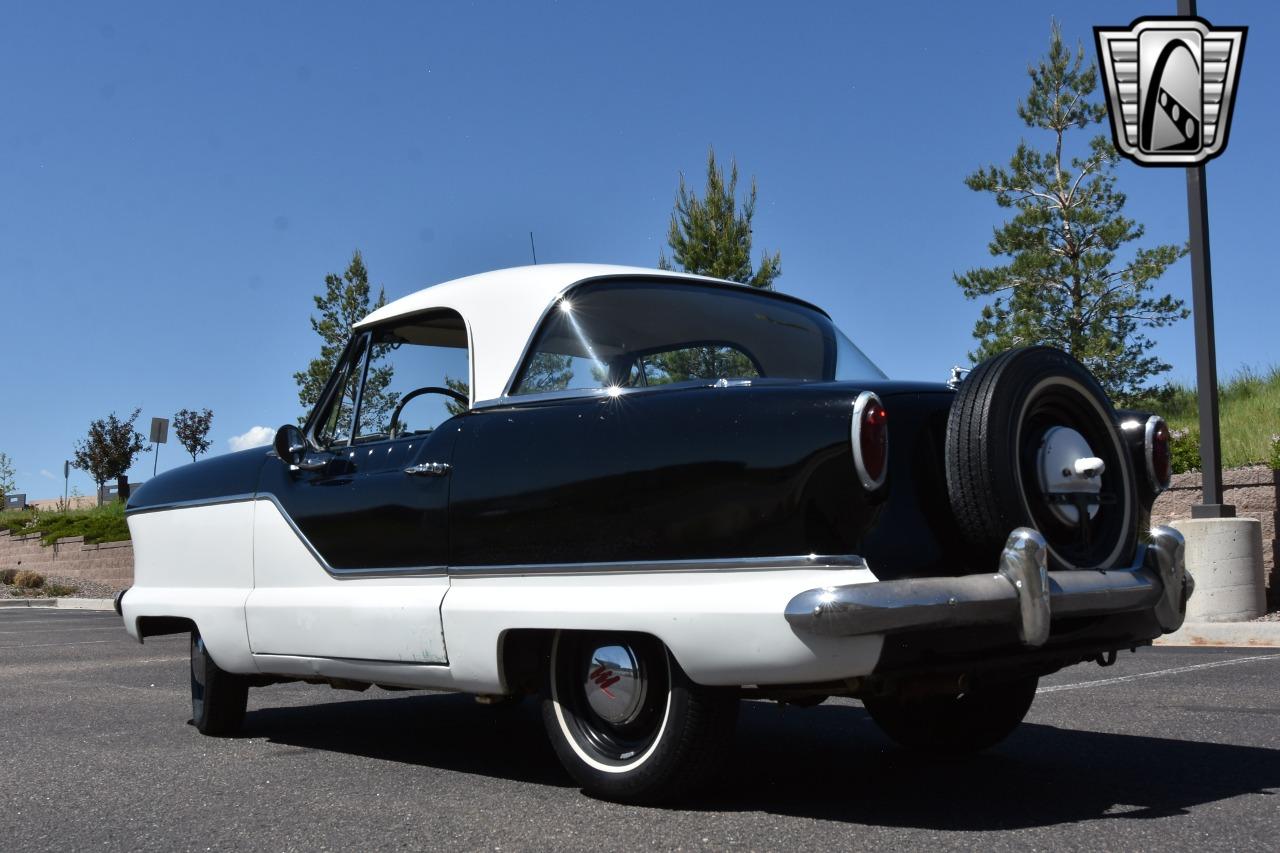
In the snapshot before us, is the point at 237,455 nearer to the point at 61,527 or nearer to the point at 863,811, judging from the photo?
the point at 863,811

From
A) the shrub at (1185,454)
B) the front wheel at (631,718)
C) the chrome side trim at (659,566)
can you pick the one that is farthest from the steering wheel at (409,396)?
the shrub at (1185,454)

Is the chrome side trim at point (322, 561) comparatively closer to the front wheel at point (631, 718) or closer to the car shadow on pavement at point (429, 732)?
the front wheel at point (631, 718)

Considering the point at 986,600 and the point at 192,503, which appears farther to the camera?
the point at 192,503

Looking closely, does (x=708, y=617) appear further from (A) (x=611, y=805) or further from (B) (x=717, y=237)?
(B) (x=717, y=237)

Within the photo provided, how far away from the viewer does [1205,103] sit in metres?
11.1

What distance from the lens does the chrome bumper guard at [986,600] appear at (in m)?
3.30

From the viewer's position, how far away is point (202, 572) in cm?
579

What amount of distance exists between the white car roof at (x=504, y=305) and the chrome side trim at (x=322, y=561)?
2.05 ft

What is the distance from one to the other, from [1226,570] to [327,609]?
341 inches

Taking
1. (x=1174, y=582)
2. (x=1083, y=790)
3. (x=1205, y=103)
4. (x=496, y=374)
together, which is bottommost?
(x=1083, y=790)

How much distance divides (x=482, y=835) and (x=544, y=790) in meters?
0.65

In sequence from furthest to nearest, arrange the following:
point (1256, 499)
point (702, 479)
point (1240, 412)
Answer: point (1240, 412)
point (1256, 499)
point (702, 479)

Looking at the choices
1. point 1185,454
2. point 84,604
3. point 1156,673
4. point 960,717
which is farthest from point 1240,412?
point 84,604

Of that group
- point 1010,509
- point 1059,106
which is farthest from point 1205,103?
point 1059,106
